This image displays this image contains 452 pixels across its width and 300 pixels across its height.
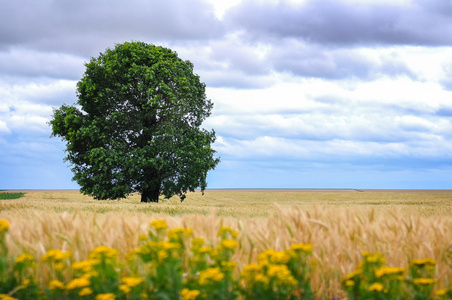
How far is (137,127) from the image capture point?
25.4 m

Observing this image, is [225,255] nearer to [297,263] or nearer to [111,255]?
[297,263]

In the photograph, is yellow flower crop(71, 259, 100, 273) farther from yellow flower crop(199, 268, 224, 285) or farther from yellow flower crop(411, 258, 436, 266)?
yellow flower crop(411, 258, 436, 266)

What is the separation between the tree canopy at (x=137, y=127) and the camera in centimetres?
2411

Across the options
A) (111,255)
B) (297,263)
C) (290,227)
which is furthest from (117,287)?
(290,227)

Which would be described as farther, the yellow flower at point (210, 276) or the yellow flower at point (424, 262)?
the yellow flower at point (424, 262)

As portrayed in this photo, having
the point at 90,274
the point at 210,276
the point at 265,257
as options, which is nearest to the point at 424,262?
the point at 265,257

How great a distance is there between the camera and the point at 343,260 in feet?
16.1

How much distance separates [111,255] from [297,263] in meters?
1.78

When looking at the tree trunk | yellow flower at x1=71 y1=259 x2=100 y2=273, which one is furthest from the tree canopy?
yellow flower at x1=71 y1=259 x2=100 y2=273

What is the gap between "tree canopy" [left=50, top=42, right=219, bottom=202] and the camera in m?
24.1

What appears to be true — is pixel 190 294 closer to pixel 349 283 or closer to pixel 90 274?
pixel 90 274

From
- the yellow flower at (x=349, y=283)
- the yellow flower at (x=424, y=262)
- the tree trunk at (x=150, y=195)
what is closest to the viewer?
the yellow flower at (x=349, y=283)

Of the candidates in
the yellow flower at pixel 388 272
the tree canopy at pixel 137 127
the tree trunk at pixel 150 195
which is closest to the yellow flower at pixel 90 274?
the yellow flower at pixel 388 272

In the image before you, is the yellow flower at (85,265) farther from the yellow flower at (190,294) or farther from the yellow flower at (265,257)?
the yellow flower at (265,257)
